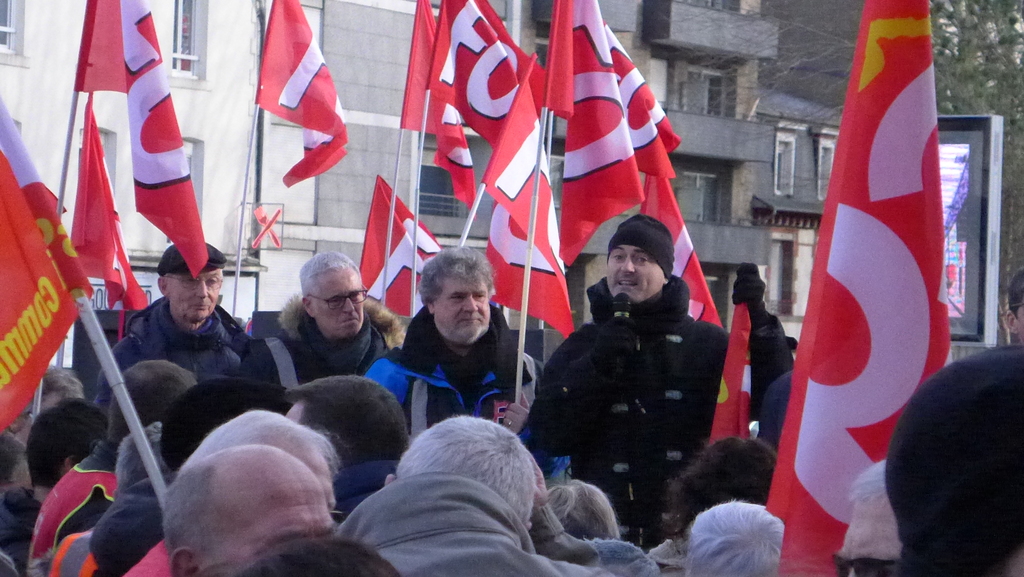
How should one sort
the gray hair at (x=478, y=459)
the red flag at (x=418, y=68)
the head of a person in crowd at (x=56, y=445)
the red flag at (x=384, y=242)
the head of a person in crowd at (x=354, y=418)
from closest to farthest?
1. the gray hair at (x=478, y=459)
2. the head of a person in crowd at (x=354, y=418)
3. the head of a person in crowd at (x=56, y=445)
4. the red flag at (x=418, y=68)
5. the red flag at (x=384, y=242)

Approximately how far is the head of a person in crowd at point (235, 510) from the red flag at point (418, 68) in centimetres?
710

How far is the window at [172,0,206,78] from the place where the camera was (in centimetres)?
2270

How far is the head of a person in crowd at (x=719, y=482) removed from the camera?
3.12 m

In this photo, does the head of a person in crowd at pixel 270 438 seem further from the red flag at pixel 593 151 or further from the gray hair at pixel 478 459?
the red flag at pixel 593 151

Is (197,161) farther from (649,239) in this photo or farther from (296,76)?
(649,239)

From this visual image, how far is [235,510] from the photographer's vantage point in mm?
1935

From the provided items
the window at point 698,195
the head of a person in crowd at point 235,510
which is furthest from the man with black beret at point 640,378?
the window at point 698,195

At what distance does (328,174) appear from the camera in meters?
24.2

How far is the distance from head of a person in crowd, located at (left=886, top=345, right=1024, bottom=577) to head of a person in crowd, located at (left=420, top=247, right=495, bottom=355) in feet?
10.7

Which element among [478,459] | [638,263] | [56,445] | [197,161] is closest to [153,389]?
[56,445]

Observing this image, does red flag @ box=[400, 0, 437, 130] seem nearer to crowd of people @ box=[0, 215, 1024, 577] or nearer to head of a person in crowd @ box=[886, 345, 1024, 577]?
crowd of people @ box=[0, 215, 1024, 577]

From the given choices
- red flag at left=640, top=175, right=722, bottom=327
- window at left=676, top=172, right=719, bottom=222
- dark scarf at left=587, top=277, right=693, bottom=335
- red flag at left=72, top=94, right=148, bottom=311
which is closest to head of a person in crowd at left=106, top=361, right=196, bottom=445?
dark scarf at left=587, top=277, right=693, bottom=335

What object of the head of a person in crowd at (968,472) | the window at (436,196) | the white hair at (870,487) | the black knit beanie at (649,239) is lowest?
the white hair at (870,487)

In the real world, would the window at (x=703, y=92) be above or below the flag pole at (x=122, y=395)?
above
